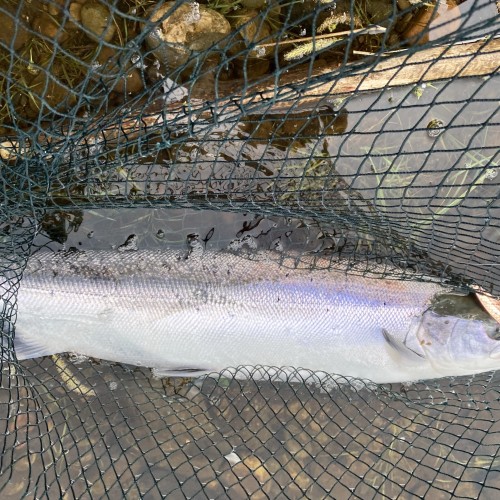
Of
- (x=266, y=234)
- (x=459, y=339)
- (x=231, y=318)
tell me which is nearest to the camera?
(x=231, y=318)

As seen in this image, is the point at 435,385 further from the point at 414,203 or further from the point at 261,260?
the point at 261,260

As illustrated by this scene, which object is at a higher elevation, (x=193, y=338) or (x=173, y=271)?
(x=173, y=271)

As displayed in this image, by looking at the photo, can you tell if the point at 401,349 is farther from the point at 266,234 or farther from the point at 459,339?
the point at 266,234

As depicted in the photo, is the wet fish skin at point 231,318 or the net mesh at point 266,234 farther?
the net mesh at point 266,234

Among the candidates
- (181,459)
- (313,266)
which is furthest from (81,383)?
(313,266)

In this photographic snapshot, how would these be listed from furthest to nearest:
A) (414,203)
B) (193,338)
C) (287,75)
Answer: (414,203) < (287,75) < (193,338)

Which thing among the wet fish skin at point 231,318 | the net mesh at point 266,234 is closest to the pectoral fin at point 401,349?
the wet fish skin at point 231,318

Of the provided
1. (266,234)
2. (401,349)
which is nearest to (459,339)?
(401,349)

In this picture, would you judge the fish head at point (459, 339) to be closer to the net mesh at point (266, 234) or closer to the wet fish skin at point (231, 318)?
the wet fish skin at point (231, 318)
